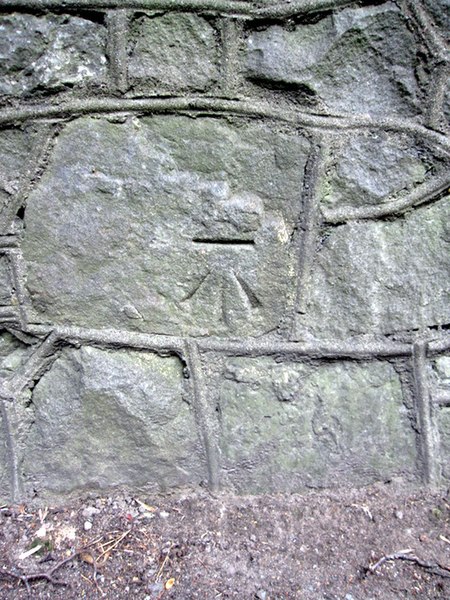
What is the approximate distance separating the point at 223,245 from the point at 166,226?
13cm

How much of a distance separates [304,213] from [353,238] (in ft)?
0.40

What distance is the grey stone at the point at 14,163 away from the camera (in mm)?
1120

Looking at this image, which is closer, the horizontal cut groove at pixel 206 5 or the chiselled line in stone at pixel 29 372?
the horizontal cut groove at pixel 206 5

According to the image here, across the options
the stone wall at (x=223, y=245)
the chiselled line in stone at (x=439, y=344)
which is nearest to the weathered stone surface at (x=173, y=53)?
the stone wall at (x=223, y=245)

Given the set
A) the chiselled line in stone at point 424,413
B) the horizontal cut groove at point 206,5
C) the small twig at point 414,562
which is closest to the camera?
the horizontal cut groove at point 206,5

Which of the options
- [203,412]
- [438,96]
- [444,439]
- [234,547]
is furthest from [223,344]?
[438,96]

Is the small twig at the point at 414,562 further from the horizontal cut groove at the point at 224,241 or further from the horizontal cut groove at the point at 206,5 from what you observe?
the horizontal cut groove at the point at 206,5

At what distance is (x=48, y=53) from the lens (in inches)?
42.3

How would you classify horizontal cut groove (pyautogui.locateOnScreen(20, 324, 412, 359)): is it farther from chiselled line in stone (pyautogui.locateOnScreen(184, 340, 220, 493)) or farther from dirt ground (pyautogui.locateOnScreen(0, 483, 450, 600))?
dirt ground (pyautogui.locateOnScreen(0, 483, 450, 600))

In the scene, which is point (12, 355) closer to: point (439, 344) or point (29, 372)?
point (29, 372)

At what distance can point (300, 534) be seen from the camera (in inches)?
48.6

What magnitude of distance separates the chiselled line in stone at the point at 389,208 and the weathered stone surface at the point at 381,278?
2cm

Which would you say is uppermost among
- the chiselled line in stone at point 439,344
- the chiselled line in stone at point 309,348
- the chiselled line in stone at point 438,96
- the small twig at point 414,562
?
the chiselled line in stone at point 438,96

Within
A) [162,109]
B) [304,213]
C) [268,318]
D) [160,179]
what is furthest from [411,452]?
[162,109]
